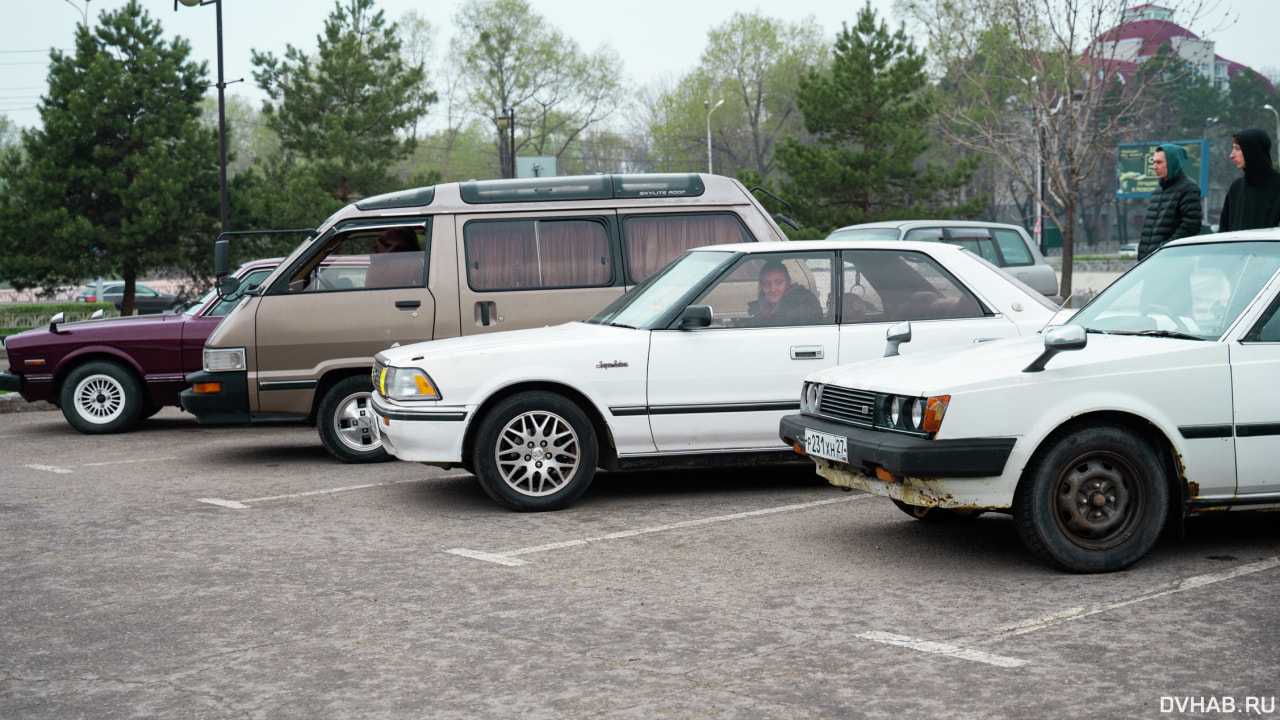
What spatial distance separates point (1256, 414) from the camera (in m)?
5.52

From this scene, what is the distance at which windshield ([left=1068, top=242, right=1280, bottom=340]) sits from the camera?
18.9 ft

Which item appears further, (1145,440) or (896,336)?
(896,336)

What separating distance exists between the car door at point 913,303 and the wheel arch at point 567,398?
1506mm

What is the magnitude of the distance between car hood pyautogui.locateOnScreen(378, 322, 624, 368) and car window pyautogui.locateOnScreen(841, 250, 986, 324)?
1384 mm

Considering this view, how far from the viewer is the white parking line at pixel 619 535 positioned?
6059mm

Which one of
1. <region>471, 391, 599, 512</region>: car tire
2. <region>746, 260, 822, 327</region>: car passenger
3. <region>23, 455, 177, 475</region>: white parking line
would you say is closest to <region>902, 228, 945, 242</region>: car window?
<region>746, 260, 822, 327</region>: car passenger

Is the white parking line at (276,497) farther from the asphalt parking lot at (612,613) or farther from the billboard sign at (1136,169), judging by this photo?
the billboard sign at (1136,169)

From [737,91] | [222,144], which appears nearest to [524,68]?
[737,91]

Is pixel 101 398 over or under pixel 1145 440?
over

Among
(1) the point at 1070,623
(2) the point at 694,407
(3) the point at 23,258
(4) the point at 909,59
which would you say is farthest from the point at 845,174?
(1) the point at 1070,623

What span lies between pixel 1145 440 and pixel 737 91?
66470 millimetres

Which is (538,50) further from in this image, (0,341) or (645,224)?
(645,224)

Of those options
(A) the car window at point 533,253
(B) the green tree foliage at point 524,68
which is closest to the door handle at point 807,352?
(A) the car window at point 533,253

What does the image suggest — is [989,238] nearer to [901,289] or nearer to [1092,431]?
[901,289]
